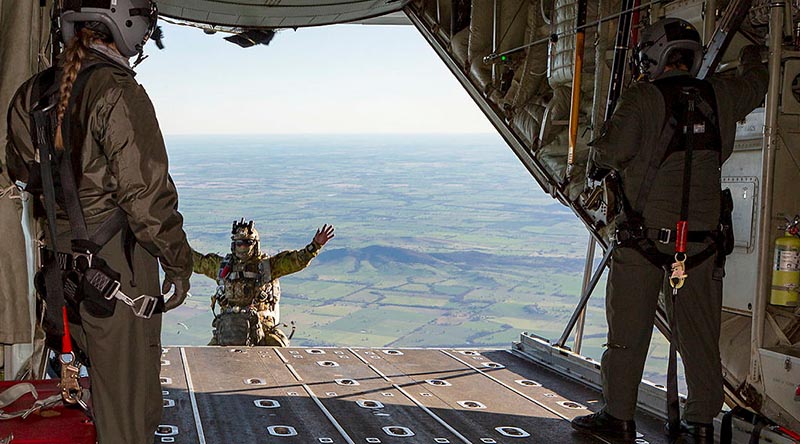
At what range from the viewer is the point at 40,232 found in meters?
4.52

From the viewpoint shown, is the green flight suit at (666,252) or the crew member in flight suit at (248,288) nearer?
the green flight suit at (666,252)

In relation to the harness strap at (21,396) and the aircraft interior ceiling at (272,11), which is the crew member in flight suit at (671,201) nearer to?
the harness strap at (21,396)

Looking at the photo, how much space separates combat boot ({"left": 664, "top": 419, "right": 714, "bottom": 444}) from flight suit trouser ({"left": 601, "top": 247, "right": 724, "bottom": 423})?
0.03m

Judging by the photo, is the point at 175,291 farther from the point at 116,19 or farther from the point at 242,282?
the point at 242,282

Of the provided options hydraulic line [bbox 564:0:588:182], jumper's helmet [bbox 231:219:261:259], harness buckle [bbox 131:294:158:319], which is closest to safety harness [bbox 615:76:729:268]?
hydraulic line [bbox 564:0:588:182]

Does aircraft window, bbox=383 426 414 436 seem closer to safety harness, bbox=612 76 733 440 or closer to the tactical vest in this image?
safety harness, bbox=612 76 733 440

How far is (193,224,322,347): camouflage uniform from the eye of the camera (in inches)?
338

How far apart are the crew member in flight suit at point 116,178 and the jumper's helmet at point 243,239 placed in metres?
5.42

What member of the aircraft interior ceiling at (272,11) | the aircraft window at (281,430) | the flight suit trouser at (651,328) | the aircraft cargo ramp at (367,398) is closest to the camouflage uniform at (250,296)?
the aircraft cargo ramp at (367,398)

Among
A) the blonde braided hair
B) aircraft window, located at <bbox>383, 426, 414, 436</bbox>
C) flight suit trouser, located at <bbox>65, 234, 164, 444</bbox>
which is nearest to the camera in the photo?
the blonde braided hair

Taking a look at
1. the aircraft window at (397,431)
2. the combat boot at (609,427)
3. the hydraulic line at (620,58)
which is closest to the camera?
the combat boot at (609,427)

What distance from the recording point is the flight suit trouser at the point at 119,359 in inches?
123

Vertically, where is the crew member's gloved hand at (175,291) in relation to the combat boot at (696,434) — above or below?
above

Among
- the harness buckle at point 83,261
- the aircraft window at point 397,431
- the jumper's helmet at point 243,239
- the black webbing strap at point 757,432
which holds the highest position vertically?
the harness buckle at point 83,261
